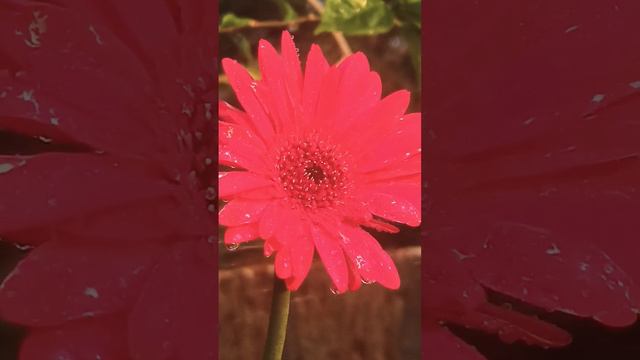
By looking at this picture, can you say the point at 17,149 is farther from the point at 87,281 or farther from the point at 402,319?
the point at 402,319

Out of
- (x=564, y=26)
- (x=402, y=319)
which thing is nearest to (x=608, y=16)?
(x=564, y=26)

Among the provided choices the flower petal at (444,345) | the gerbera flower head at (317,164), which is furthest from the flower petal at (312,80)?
the flower petal at (444,345)

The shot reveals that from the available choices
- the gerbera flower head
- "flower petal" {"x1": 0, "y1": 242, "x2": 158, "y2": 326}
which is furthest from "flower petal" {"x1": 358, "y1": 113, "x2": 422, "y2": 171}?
"flower petal" {"x1": 0, "y1": 242, "x2": 158, "y2": 326}

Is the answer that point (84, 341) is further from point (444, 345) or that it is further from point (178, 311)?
point (444, 345)

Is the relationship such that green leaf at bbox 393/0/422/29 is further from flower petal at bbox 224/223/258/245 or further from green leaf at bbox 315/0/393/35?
flower petal at bbox 224/223/258/245

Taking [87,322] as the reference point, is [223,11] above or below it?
above

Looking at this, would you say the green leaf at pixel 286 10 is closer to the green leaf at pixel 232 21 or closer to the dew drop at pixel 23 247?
the green leaf at pixel 232 21
